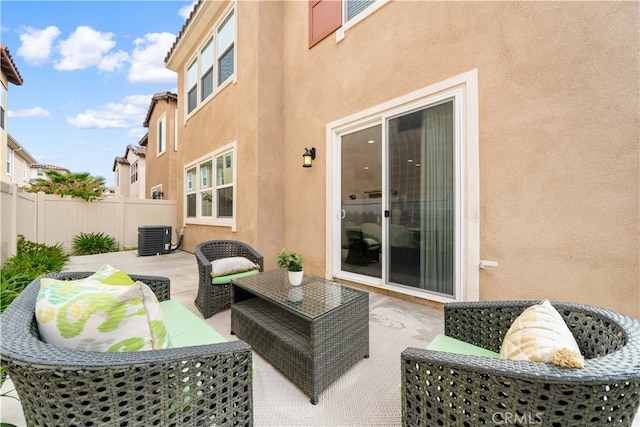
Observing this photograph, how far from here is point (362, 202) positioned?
3.95 meters

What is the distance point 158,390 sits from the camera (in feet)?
3.09

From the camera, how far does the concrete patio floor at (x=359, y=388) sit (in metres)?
1.52

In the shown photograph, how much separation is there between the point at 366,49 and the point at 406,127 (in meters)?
1.47

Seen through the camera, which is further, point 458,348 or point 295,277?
point 295,277

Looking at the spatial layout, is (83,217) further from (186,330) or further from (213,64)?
(186,330)

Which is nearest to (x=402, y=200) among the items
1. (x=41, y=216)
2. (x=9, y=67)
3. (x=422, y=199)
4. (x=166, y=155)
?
(x=422, y=199)

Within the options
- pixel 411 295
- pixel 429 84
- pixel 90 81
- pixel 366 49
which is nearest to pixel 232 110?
pixel 366 49

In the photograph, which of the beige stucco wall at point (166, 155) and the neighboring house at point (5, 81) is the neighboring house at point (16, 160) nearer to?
the neighboring house at point (5, 81)

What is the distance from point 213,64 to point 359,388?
25.0ft

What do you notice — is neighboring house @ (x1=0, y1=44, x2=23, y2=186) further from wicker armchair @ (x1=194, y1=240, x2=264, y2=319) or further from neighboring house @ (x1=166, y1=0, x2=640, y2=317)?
wicker armchair @ (x1=194, y1=240, x2=264, y2=319)

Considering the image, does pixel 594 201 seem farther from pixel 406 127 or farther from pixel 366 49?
pixel 366 49

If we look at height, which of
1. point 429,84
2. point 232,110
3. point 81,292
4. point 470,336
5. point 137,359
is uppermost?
point 232,110

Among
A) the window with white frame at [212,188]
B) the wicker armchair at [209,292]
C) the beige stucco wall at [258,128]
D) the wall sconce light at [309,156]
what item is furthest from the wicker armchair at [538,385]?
the window with white frame at [212,188]

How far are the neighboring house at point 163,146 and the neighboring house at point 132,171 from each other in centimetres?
241
